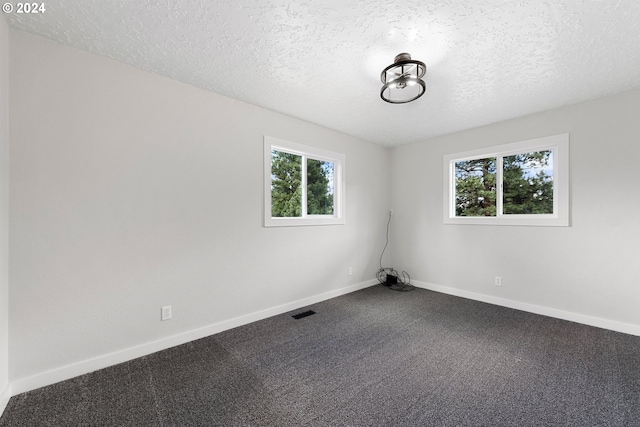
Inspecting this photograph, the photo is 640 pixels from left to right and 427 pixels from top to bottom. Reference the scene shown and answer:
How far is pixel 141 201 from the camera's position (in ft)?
6.95

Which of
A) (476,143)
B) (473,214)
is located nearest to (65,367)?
(473,214)

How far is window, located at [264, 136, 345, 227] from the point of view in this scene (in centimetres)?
301

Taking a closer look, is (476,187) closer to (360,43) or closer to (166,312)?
(360,43)

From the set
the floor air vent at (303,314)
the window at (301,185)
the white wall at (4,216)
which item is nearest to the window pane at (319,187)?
the window at (301,185)

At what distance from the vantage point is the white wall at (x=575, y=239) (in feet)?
8.32

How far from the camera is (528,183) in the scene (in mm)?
3197

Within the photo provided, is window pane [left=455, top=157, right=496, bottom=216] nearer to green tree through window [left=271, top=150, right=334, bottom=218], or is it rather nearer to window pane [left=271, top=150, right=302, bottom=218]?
green tree through window [left=271, top=150, right=334, bottom=218]

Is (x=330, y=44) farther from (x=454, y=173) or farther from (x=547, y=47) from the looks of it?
(x=454, y=173)

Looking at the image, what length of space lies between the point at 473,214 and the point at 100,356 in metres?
4.28

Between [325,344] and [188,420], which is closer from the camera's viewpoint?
[188,420]

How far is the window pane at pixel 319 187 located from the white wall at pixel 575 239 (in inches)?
62.1

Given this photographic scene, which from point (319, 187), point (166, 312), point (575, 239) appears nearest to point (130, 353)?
point (166, 312)

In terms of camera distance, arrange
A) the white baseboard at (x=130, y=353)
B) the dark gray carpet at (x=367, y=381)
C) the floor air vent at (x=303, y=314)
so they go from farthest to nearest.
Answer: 1. the floor air vent at (x=303, y=314)
2. the white baseboard at (x=130, y=353)
3. the dark gray carpet at (x=367, y=381)

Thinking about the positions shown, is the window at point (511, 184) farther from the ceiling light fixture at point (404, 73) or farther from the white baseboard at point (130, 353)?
the white baseboard at point (130, 353)
